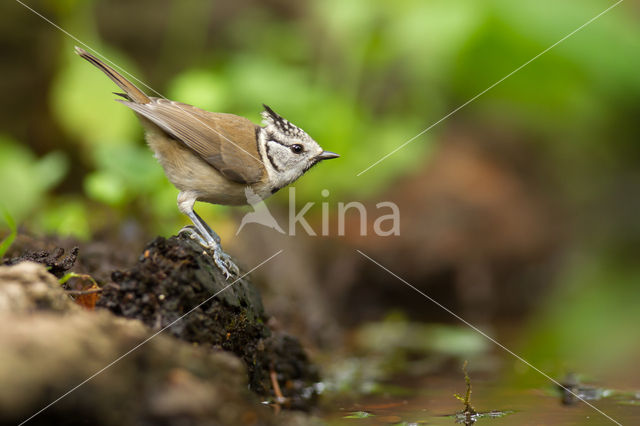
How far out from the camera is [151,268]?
2482mm

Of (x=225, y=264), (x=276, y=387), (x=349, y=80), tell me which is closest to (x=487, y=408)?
(x=276, y=387)

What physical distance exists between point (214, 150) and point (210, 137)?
3.2 inches

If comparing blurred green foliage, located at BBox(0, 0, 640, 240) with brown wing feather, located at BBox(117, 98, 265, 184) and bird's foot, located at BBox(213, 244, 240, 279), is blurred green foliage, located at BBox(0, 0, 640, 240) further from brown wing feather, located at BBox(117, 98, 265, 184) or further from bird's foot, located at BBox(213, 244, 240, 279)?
bird's foot, located at BBox(213, 244, 240, 279)

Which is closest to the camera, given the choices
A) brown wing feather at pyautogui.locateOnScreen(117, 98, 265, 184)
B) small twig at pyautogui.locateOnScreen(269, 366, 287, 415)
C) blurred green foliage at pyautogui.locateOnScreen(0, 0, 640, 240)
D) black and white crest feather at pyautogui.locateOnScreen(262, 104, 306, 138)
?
small twig at pyautogui.locateOnScreen(269, 366, 287, 415)

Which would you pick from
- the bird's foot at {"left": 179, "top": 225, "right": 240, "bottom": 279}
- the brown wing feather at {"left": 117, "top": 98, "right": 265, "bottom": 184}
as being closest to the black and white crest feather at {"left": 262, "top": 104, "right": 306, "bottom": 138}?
the brown wing feather at {"left": 117, "top": 98, "right": 265, "bottom": 184}

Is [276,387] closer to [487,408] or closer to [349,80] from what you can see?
[487,408]

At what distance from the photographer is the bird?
3434mm

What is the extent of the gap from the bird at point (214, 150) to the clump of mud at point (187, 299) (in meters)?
0.59

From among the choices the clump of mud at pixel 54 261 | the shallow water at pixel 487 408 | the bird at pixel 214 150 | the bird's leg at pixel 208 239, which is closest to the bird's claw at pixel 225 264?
the bird's leg at pixel 208 239

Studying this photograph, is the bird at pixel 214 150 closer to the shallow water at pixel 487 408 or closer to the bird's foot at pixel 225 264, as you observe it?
the bird's foot at pixel 225 264

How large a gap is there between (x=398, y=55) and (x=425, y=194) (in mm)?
1630

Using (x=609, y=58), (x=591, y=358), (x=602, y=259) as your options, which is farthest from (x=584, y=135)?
(x=591, y=358)

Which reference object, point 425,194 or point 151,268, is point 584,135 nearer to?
point 425,194

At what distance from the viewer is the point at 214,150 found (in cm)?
347
